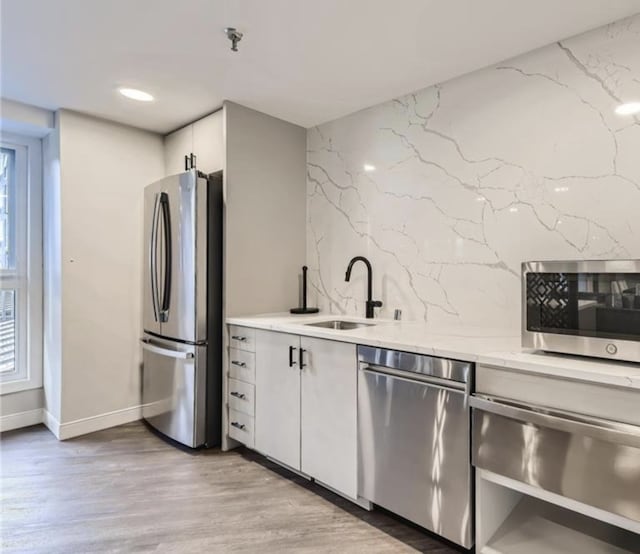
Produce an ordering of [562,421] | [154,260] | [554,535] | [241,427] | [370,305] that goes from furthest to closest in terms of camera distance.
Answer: [154,260], [370,305], [241,427], [554,535], [562,421]

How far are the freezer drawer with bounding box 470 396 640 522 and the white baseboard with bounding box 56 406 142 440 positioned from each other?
2698 mm

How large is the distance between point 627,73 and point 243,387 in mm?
2577

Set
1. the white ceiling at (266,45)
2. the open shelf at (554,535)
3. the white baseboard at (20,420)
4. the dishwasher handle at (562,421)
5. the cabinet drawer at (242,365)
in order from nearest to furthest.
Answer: the dishwasher handle at (562,421)
the open shelf at (554,535)
the white ceiling at (266,45)
the cabinet drawer at (242,365)
the white baseboard at (20,420)

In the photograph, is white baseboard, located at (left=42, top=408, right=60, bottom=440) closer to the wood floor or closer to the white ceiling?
the wood floor

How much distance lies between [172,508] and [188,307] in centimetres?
115

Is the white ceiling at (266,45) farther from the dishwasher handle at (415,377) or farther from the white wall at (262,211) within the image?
the dishwasher handle at (415,377)

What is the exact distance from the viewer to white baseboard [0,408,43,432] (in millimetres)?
2953

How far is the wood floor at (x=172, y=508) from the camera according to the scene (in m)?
1.74

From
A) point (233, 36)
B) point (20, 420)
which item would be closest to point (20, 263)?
point (20, 420)

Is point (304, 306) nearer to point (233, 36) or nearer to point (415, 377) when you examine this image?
point (415, 377)

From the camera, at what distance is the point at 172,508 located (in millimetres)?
1995

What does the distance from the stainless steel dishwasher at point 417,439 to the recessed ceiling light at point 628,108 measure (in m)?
1.35

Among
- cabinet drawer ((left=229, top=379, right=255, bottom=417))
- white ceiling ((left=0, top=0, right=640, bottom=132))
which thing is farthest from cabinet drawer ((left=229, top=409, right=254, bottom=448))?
white ceiling ((left=0, top=0, right=640, bottom=132))

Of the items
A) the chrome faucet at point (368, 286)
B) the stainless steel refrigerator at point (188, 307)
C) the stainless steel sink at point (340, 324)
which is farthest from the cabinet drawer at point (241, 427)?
the chrome faucet at point (368, 286)
